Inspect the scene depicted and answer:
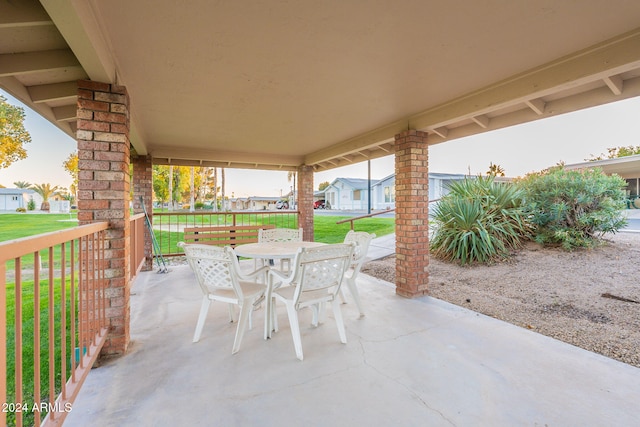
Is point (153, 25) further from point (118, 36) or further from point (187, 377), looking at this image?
point (187, 377)

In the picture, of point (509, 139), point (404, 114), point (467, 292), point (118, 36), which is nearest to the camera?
point (118, 36)

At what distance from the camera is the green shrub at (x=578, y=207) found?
5.10m

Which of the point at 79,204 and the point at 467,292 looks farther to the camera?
the point at 467,292

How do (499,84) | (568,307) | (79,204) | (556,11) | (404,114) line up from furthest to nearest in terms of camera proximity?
1. (404,114)
2. (568,307)
3. (499,84)
4. (79,204)
5. (556,11)

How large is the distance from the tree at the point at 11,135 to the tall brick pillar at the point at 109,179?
3171 millimetres

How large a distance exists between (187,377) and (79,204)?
159 cm

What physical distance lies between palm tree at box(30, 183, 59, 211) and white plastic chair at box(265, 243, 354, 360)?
37.2 feet

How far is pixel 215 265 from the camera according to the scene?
246cm

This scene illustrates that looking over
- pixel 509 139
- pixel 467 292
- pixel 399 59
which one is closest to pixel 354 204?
pixel 509 139

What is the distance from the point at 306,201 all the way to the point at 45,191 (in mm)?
10075

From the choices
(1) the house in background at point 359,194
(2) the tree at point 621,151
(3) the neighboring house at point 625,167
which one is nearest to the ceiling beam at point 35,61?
(3) the neighboring house at point 625,167

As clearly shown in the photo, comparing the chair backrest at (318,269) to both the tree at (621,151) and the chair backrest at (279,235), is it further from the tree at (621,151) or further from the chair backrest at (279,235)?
the tree at (621,151)

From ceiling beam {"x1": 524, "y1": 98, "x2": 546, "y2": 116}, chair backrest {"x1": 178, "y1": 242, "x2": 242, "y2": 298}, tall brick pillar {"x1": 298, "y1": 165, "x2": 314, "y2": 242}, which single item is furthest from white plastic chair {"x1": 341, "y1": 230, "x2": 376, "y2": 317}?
tall brick pillar {"x1": 298, "y1": 165, "x2": 314, "y2": 242}

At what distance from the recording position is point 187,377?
2.08m
